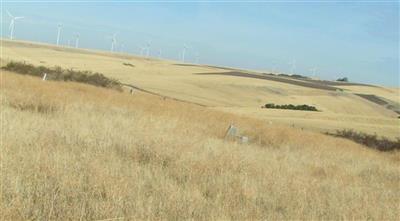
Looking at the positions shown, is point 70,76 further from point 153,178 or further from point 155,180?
point 155,180

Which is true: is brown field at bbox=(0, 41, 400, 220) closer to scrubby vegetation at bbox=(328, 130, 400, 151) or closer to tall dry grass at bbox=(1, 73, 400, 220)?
tall dry grass at bbox=(1, 73, 400, 220)

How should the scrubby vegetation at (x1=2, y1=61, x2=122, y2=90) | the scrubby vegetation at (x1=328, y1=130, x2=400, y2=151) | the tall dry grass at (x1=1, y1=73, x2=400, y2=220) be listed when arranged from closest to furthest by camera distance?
the tall dry grass at (x1=1, y1=73, x2=400, y2=220)
the scrubby vegetation at (x1=328, y1=130, x2=400, y2=151)
the scrubby vegetation at (x1=2, y1=61, x2=122, y2=90)

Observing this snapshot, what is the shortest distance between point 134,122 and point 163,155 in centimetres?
570

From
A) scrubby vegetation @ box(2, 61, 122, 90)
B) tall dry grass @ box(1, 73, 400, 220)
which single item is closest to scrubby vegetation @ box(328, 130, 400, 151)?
tall dry grass @ box(1, 73, 400, 220)

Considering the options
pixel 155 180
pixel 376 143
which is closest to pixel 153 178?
pixel 155 180

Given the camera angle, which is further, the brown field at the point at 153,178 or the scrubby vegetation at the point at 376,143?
the scrubby vegetation at the point at 376,143

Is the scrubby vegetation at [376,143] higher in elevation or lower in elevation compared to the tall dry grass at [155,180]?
lower

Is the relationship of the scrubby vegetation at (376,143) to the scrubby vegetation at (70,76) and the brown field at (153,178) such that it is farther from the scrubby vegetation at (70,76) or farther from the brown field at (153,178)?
the scrubby vegetation at (70,76)

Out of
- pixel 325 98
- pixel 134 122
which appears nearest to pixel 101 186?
pixel 134 122

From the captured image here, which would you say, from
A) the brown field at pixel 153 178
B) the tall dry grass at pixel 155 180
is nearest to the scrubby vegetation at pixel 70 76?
the brown field at pixel 153 178

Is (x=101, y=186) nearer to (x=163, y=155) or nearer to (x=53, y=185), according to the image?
(x=53, y=185)

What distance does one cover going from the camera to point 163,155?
991cm

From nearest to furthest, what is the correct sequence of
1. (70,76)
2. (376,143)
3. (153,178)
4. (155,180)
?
1. (155,180)
2. (153,178)
3. (376,143)
4. (70,76)

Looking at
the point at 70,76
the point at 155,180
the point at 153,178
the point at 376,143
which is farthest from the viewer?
the point at 70,76
